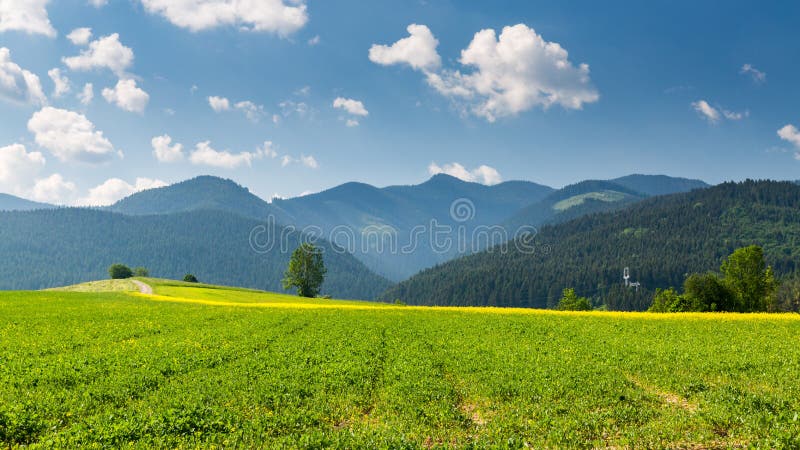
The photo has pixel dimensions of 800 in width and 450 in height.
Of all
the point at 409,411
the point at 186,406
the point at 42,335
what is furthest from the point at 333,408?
the point at 42,335

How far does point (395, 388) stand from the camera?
18.9 m

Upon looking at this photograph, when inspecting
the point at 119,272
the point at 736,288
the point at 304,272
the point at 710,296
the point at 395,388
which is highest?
the point at 304,272

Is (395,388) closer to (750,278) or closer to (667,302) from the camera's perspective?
(750,278)

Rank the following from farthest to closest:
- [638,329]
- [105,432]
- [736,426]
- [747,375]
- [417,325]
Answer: [417,325], [638,329], [747,375], [736,426], [105,432]

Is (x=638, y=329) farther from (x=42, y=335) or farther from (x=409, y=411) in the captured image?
(x=42, y=335)

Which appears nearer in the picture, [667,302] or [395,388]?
[395,388]

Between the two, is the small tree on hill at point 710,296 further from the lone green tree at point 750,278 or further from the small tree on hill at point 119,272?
the small tree on hill at point 119,272

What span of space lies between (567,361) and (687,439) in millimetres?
10597

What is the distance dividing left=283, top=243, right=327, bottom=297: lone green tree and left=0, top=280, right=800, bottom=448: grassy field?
260ft

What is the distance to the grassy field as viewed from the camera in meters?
13.7

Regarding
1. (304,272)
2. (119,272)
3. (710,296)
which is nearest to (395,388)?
(710,296)

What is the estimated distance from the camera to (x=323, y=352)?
2605 centimetres

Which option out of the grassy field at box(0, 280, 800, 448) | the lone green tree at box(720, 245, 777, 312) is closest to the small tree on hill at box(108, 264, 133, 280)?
the grassy field at box(0, 280, 800, 448)

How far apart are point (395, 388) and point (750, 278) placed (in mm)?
95612
